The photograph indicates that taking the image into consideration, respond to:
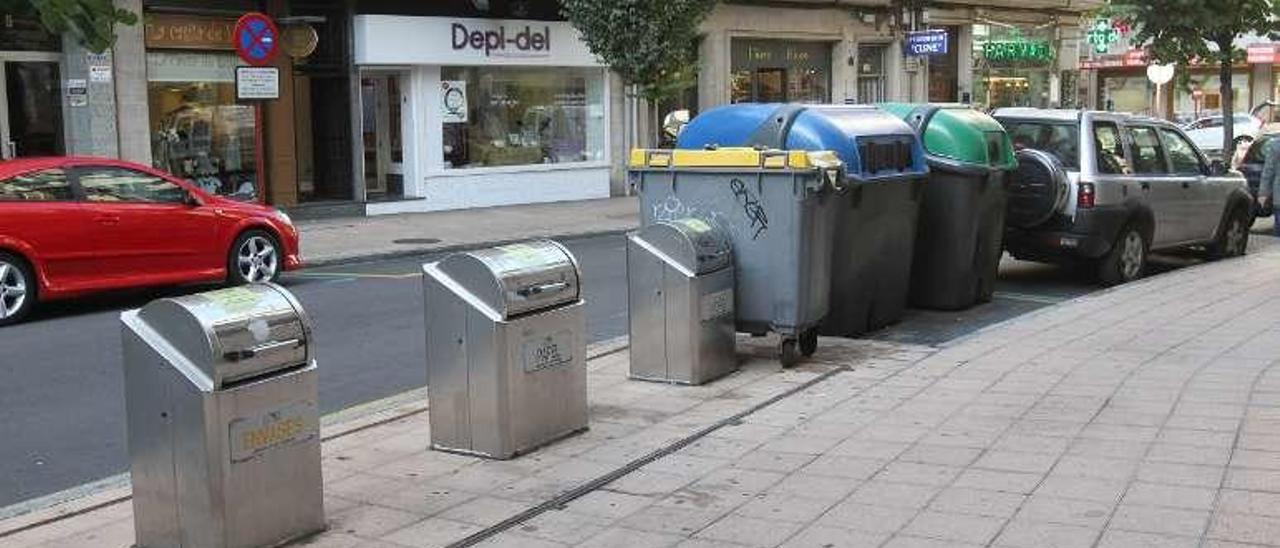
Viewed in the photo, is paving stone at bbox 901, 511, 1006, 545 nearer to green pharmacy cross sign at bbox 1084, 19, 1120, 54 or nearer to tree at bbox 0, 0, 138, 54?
tree at bbox 0, 0, 138, 54

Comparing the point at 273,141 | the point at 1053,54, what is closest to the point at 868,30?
the point at 1053,54

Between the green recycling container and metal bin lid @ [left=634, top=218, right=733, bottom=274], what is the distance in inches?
110

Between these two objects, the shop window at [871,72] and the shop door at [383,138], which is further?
the shop window at [871,72]

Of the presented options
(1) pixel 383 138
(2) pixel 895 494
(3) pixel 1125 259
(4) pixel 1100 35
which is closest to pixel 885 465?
(2) pixel 895 494

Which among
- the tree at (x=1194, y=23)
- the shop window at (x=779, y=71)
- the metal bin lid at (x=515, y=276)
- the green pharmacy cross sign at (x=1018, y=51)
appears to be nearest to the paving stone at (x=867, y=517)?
the metal bin lid at (x=515, y=276)

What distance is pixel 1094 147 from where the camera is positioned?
11562 millimetres

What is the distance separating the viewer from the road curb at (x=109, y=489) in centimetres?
518

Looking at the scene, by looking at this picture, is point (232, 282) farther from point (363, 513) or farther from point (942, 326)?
point (363, 513)

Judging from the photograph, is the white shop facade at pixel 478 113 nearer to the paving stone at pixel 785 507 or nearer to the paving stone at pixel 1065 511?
the paving stone at pixel 785 507

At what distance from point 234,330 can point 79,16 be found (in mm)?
1198

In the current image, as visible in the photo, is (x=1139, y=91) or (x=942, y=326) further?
(x=1139, y=91)

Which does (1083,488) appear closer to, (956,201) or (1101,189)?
(956,201)

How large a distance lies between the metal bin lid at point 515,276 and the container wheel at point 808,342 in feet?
7.79

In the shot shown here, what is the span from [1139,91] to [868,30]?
83.3 ft
